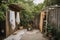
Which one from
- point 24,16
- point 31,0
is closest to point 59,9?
point 24,16

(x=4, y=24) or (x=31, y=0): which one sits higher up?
(x=31, y=0)

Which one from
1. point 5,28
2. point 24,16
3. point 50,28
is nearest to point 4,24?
point 5,28

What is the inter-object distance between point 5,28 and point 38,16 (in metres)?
8.91

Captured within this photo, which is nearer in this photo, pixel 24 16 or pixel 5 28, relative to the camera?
pixel 5 28

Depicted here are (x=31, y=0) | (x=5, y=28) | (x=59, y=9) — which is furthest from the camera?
(x=31, y=0)

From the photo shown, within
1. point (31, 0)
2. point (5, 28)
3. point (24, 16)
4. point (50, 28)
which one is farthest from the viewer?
point (31, 0)

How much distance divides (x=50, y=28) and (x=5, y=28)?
12.3ft

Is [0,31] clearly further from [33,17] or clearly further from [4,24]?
[33,17]

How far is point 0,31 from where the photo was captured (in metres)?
10.8

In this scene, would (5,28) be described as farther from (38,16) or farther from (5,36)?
(38,16)

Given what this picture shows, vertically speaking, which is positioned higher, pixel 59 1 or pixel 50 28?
pixel 59 1

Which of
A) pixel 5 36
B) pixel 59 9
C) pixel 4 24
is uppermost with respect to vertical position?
pixel 59 9

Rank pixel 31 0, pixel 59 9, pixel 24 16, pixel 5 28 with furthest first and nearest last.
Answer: pixel 31 0 → pixel 24 16 → pixel 5 28 → pixel 59 9

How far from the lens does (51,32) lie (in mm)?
11320
